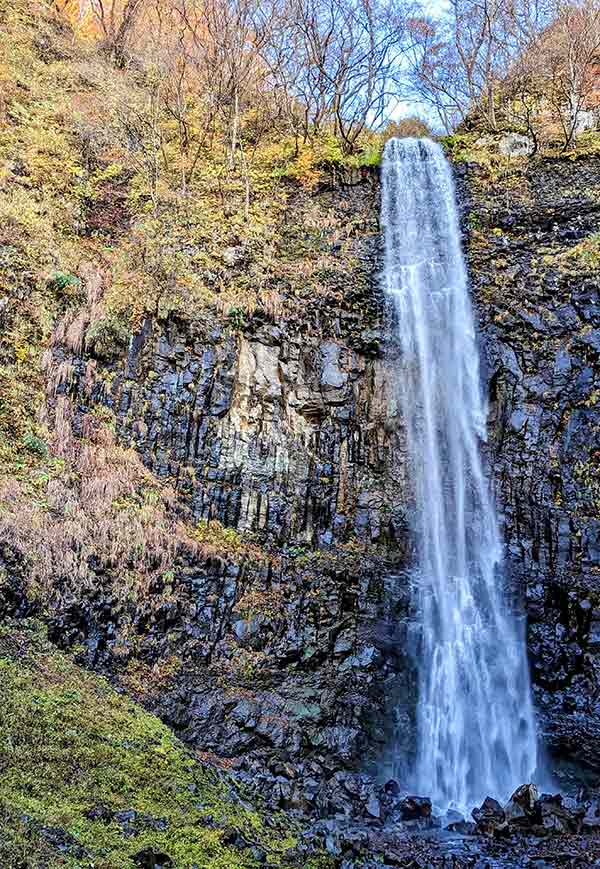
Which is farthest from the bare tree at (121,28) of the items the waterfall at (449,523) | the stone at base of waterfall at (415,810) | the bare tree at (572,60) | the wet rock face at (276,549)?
the stone at base of waterfall at (415,810)

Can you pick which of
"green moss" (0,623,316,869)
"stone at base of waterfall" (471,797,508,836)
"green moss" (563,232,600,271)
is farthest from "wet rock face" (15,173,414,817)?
"green moss" (563,232,600,271)

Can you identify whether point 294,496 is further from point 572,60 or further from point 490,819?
point 572,60

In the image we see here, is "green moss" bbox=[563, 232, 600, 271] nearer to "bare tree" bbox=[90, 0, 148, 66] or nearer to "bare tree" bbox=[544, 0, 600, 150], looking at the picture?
"bare tree" bbox=[544, 0, 600, 150]

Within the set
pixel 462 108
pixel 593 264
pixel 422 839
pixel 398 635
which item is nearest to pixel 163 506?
pixel 398 635

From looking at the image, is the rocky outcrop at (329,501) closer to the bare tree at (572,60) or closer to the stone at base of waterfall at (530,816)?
the stone at base of waterfall at (530,816)

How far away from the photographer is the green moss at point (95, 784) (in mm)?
5938

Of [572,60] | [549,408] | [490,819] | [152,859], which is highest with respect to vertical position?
[572,60]

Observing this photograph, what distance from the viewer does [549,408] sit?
14438 mm

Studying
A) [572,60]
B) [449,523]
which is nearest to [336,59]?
[572,60]

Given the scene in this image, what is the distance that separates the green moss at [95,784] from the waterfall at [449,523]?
475cm

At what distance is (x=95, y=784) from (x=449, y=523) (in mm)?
9074

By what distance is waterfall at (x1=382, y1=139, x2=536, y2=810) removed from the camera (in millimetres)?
11672

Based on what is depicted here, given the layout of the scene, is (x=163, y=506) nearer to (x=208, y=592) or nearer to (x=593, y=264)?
(x=208, y=592)

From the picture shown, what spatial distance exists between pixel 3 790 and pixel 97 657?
4.26 metres
